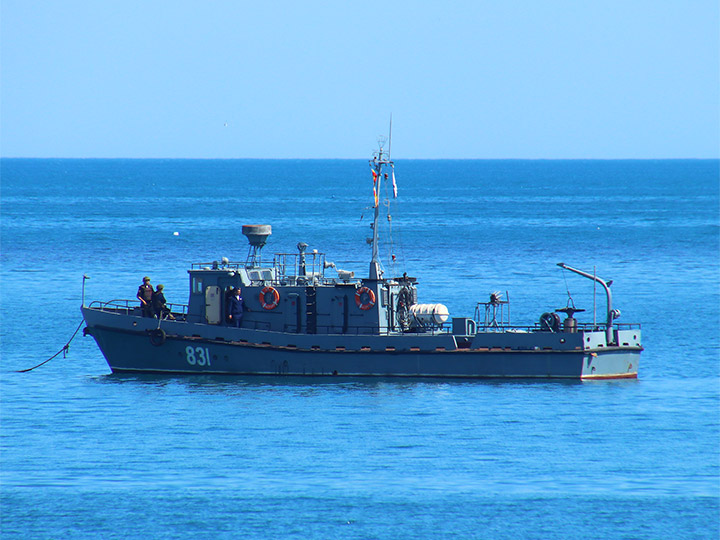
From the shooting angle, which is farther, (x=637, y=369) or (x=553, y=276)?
(x=553, y=276)

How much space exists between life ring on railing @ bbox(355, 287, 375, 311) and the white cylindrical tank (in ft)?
4.51

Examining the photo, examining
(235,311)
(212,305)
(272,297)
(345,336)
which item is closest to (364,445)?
(345,336)

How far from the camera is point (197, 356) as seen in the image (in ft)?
116

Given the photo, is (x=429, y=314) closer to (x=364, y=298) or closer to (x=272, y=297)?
(x=364, y=298)

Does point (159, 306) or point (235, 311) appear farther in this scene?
point (159, 306)

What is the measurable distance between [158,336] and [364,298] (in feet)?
20.9

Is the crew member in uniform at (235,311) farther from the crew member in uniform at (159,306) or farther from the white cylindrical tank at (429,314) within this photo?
the white cylindrical tank at (429,314)

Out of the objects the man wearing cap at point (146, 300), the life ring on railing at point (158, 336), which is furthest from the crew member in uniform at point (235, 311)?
the man wearing cap at point (146, 300)

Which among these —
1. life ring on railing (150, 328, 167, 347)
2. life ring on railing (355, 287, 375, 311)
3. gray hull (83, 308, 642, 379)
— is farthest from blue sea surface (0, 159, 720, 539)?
life ring on railing (355, 287, 375, 311)

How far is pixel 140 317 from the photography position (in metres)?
35.9

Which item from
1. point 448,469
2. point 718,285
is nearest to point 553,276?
point 718,285

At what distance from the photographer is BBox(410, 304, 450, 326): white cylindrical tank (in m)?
34.7

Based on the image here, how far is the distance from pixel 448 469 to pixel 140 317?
13427 millimetres

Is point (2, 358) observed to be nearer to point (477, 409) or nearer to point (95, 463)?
point (95, 463)
